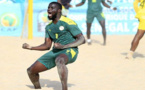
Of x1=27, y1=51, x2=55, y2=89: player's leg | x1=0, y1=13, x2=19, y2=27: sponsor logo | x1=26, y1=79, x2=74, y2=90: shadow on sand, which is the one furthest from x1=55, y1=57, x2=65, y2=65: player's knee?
x1=0, y1=13, x2=19, y2=27: sponsor logo

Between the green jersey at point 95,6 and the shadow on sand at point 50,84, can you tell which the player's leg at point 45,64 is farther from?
the green jersey at point 95,6

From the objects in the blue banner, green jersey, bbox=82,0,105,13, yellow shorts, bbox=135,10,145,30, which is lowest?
the blue banner

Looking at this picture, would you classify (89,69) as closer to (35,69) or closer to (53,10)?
A: (35,69)

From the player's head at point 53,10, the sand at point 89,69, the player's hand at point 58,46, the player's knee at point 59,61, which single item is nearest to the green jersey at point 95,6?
the sand at point 89,69

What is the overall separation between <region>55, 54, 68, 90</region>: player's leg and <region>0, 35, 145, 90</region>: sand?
2.83 ft

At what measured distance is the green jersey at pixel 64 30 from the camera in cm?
598

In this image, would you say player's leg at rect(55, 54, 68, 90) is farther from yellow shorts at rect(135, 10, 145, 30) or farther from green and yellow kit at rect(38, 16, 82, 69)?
yellow shorts at rect(135, 10, 145, 30)

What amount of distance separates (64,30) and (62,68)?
0.64 m

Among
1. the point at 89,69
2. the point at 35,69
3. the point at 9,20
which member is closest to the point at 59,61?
the point at 35,69

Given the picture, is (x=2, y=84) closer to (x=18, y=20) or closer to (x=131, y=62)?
(x=131, y=62)

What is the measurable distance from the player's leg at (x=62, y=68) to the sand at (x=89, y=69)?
862mm

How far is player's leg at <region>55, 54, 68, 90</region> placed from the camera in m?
5.69

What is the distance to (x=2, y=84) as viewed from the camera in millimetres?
6852

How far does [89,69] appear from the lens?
Result: 8336mm
